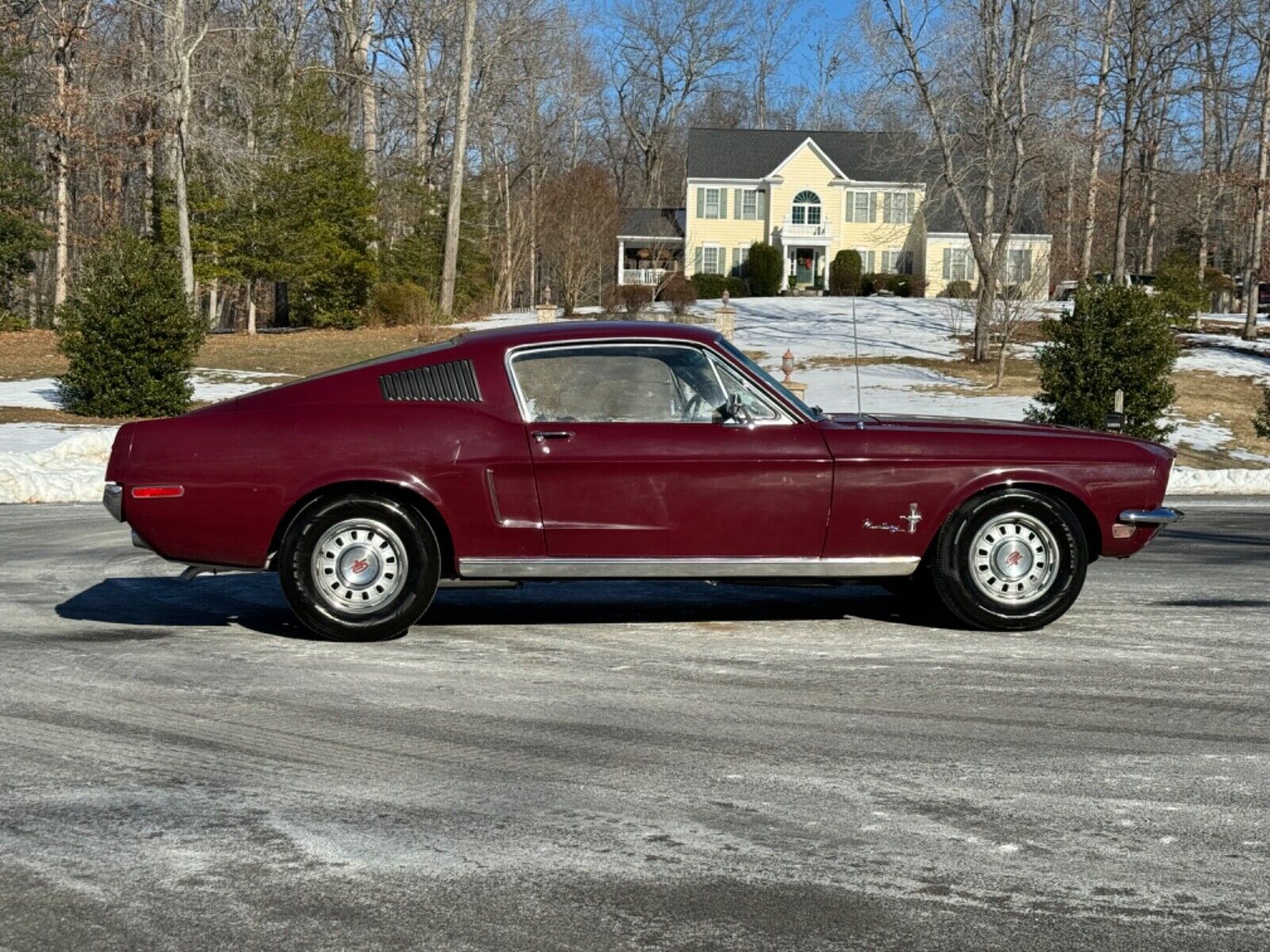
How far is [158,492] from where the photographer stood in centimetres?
718

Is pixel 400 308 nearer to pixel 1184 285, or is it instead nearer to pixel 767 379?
pixel 1184 285

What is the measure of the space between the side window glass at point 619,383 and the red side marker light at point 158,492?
169 centimetres

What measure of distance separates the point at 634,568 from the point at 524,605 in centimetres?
144

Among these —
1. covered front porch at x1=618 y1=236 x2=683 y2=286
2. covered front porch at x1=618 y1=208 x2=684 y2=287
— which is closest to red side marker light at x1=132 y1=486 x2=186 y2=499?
covered front porch at x1=618 y1=236 x2=683 y2=286

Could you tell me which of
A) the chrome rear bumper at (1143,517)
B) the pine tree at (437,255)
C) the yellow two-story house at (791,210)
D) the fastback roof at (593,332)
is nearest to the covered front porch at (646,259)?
the yellow two-story house at (791,210)

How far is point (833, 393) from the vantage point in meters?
30.0

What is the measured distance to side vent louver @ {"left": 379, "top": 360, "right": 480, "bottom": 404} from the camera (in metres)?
7.36

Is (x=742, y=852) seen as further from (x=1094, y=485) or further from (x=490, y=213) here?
(x=490, y=213)

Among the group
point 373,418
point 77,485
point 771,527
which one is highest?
point 373,418

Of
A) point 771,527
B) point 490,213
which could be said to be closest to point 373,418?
point 771,527

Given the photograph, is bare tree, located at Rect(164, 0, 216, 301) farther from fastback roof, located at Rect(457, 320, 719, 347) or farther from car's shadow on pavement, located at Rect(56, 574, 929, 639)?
fastback roof, located at Rect(457, 320, 719, 347)

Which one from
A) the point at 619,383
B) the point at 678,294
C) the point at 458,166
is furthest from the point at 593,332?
the point at 458,166

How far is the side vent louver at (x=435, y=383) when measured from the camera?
736cm

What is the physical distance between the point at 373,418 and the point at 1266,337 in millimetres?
41087
